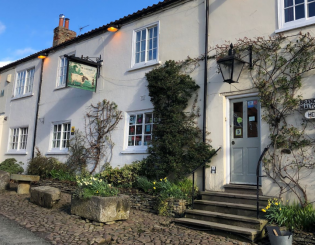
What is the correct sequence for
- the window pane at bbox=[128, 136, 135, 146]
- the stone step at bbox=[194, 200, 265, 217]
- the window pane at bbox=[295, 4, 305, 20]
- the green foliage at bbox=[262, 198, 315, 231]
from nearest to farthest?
1. the green foliage at bbox=[262, 198, 315, 231]
2. the stone step at bbox=[194, 200, 265, 217]
3. the window pane at bbox=[295, 4, 305, 20]
4. the window pane at bbox=[128, 136, 135, 146]

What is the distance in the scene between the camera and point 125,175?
9234 mm

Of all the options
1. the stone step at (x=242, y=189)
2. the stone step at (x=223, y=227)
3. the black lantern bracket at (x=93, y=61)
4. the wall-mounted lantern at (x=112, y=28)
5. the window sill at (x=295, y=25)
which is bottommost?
the stone step at (x=223, y=227)

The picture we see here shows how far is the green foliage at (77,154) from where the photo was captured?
11371mm

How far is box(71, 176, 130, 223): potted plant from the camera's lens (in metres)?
6.64

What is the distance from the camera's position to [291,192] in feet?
22.4

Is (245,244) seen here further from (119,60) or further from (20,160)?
(20,160)

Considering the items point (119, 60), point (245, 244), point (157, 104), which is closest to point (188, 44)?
point (157, 104)

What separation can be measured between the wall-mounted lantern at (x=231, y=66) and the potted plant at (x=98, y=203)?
3.85 meters

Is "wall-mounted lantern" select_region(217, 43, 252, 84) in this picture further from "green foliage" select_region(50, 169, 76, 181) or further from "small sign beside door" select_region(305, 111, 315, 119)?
"green foliage" select_region(50, 169, 76, 181)

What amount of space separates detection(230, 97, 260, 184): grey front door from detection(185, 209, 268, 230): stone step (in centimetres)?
136

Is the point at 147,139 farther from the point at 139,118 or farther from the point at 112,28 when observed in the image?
the point at 112,28

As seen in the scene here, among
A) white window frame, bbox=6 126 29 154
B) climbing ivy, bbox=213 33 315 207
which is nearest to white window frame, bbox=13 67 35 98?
white window frame, bbox=6 126 29 154

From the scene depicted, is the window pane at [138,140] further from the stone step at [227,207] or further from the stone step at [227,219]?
the stone step at [227,219]

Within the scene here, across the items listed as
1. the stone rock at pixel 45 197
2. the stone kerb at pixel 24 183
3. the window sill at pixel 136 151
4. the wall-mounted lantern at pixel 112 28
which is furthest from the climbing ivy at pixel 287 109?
the stone kerb at pixel 24 183
